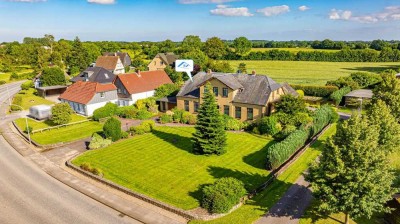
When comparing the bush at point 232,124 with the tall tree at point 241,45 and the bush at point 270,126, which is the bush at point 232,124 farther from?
the tall tree at point 241,45

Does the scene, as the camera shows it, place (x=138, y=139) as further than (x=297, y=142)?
Yes

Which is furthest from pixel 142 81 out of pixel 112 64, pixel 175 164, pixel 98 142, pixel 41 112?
pixel 112 64

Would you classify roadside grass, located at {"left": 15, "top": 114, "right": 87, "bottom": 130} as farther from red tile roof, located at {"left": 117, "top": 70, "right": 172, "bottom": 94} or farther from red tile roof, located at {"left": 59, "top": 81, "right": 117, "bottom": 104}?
red tile roof, located at {"left": 117, "top": 70, "right": 172, "bottom": 94}

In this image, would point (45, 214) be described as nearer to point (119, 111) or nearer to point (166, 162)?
point (166, 162)

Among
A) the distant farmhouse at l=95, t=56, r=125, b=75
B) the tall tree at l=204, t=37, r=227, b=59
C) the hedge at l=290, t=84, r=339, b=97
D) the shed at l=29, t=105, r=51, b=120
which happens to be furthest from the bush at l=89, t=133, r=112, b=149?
the tall tree at l=204, t=37, r=227, b=59

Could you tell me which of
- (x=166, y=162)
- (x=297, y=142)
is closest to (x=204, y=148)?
(x=166, y=162)

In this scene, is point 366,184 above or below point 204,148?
above

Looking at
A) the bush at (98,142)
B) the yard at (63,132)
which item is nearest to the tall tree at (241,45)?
the yard at (63,132)
